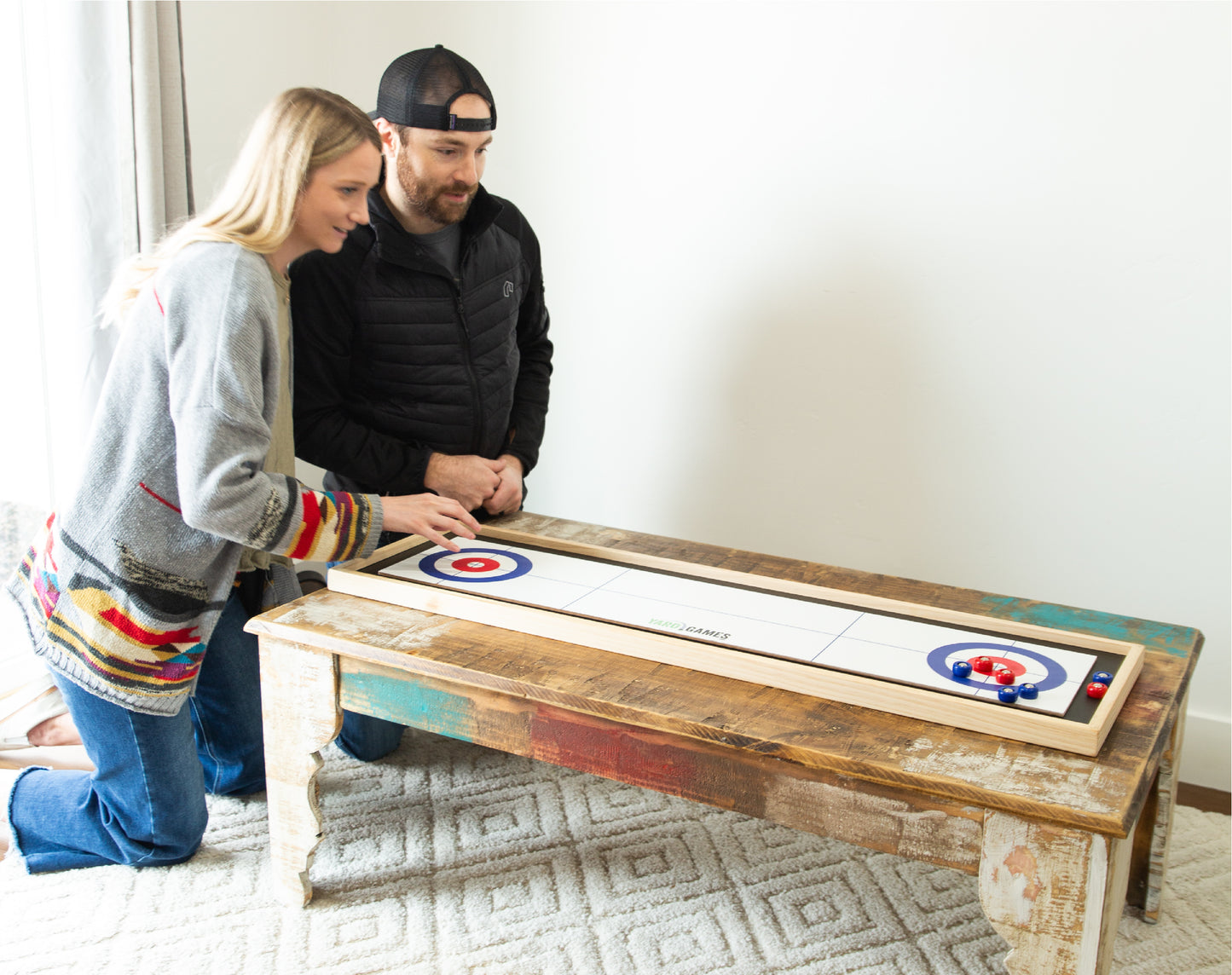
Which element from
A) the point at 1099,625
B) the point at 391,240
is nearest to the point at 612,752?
the point at 1099,625

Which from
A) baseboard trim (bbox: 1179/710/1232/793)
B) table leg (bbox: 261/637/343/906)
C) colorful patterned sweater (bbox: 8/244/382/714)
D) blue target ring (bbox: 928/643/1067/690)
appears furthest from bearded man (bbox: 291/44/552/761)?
baseboard trim (bbox: 1179/710/1232/793)

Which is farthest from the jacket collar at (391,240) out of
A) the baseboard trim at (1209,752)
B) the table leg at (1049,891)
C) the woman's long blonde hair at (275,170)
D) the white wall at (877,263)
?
the baseboard trim at (1209,752)

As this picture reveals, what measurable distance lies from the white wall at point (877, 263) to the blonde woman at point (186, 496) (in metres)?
0.95

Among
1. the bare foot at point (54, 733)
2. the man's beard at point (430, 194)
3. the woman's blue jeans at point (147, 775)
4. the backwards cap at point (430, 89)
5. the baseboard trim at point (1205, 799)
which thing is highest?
the backwards cap at point (430, 89)

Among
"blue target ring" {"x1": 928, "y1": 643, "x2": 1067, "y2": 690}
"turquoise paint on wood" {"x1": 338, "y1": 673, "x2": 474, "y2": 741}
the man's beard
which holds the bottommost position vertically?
"turquoise paint on wood" {"x1": 338, "y1": 673, "x2": 474, "y2": 741}

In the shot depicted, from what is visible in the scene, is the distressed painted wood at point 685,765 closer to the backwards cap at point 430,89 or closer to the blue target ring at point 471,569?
the blue target ring at point 471,569

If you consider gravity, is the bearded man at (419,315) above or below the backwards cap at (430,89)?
below

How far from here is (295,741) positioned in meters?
1.48

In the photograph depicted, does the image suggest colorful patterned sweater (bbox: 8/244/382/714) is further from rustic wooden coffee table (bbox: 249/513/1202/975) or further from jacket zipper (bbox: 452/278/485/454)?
jacket zipper (bbox: 452/278/485/454)

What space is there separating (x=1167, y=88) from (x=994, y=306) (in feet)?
1.59

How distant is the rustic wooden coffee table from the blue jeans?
220mm

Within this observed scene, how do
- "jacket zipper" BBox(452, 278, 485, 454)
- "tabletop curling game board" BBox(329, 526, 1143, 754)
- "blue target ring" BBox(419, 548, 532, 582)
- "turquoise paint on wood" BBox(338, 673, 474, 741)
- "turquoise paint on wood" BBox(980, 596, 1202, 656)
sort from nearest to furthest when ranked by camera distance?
"tabletop curling game board" BBox(329, 526, 1143, 754) → "turquoise paint on wood" BBox(338, 673, 474, 741) → "turquoise paint on wood" BBox(980, 596, 1202, 656) → "blue target ring" BBox(419, 548, 532, 582) → "jacket zipper" BBox(452, 278, 485, 454)

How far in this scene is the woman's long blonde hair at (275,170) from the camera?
146 cm

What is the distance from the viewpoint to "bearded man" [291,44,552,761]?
1753mm
